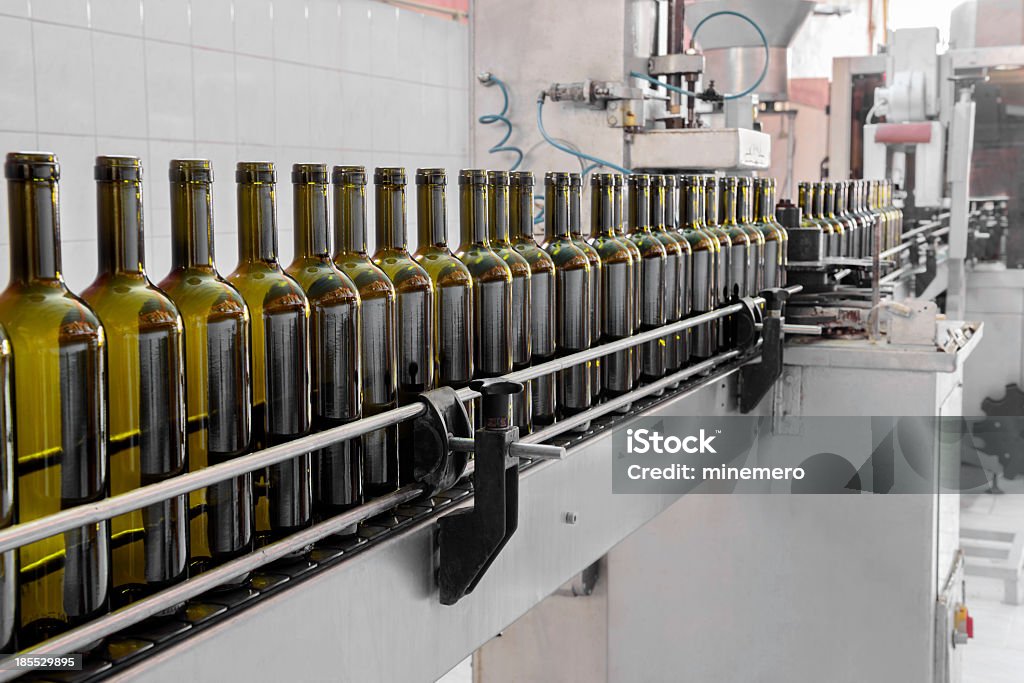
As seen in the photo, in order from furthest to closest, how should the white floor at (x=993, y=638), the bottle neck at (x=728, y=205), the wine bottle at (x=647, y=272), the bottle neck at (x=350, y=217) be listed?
the white floor at (x=993, y=638), the bottle neck at (x=728, y=205), the wine bottle at (x=647, y=272), the bottle neck at (x=350, y=217)

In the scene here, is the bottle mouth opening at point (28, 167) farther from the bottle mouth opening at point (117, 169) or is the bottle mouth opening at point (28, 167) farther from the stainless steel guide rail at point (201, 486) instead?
the stainless steel guide rail at point (201, 486)

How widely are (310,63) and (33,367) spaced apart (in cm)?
306

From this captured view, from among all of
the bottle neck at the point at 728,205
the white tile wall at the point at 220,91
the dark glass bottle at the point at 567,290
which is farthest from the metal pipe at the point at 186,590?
the white tile wall at the point at 220,91

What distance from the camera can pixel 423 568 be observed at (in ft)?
3.30

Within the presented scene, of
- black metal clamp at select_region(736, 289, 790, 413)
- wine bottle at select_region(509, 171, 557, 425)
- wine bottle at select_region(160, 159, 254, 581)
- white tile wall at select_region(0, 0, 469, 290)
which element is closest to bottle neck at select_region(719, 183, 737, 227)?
black metal clamp at select_region(736, 289, 790, 413)

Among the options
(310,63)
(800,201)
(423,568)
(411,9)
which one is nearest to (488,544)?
(423,568)

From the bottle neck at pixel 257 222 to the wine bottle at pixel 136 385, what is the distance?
0.11 m

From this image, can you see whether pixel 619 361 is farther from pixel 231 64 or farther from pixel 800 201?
pixel 231 64

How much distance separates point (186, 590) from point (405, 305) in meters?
0.37

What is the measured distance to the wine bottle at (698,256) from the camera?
165 centimetres

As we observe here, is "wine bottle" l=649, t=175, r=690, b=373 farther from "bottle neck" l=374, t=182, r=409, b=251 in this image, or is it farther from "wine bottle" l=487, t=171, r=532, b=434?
"bottle neck" l=374, t=182, r=409, b=251

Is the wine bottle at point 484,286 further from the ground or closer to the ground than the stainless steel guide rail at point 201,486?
further from the ground

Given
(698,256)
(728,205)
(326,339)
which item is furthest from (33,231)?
(728,205)

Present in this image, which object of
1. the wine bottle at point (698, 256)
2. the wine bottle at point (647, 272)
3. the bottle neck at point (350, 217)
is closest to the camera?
the bottle neck at point (350, 217)
